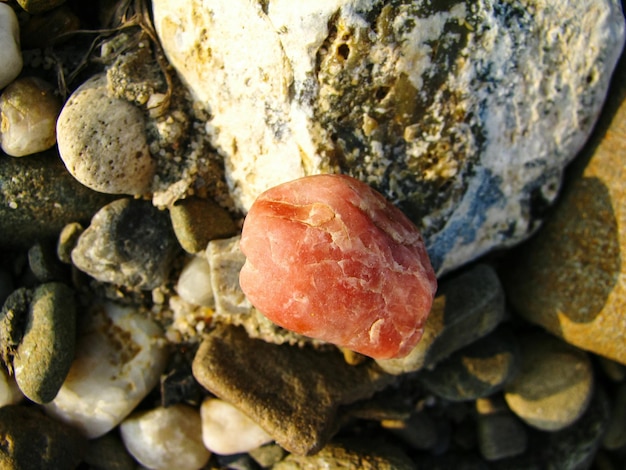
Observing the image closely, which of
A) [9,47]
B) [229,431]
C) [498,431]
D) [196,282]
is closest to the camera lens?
[9,47]

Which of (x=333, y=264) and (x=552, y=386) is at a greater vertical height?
(x=333, y=264)

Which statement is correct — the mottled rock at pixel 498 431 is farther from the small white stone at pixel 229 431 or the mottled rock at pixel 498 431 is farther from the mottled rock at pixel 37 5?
the mottled rock at pixel 37 5

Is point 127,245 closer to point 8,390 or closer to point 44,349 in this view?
point 44,349

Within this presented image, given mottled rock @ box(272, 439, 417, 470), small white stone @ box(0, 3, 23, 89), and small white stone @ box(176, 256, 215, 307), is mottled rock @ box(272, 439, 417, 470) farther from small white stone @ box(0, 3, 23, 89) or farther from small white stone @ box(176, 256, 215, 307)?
small white stone @ box(0, 3, 23, 89)

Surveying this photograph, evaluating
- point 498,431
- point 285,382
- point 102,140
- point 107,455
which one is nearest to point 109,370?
point 107,455

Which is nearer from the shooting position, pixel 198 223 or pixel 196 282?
pixel 198 223

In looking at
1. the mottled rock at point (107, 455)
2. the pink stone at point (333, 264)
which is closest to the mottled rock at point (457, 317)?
the pink stone at point (333, 264)

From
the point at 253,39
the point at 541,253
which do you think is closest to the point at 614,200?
the point at 541,253

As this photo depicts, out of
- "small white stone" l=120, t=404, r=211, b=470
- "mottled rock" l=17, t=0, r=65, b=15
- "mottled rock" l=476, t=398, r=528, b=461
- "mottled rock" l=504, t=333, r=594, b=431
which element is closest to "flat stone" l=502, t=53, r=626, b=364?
"mottled rock" l=504, t=333, r=594, b=431
